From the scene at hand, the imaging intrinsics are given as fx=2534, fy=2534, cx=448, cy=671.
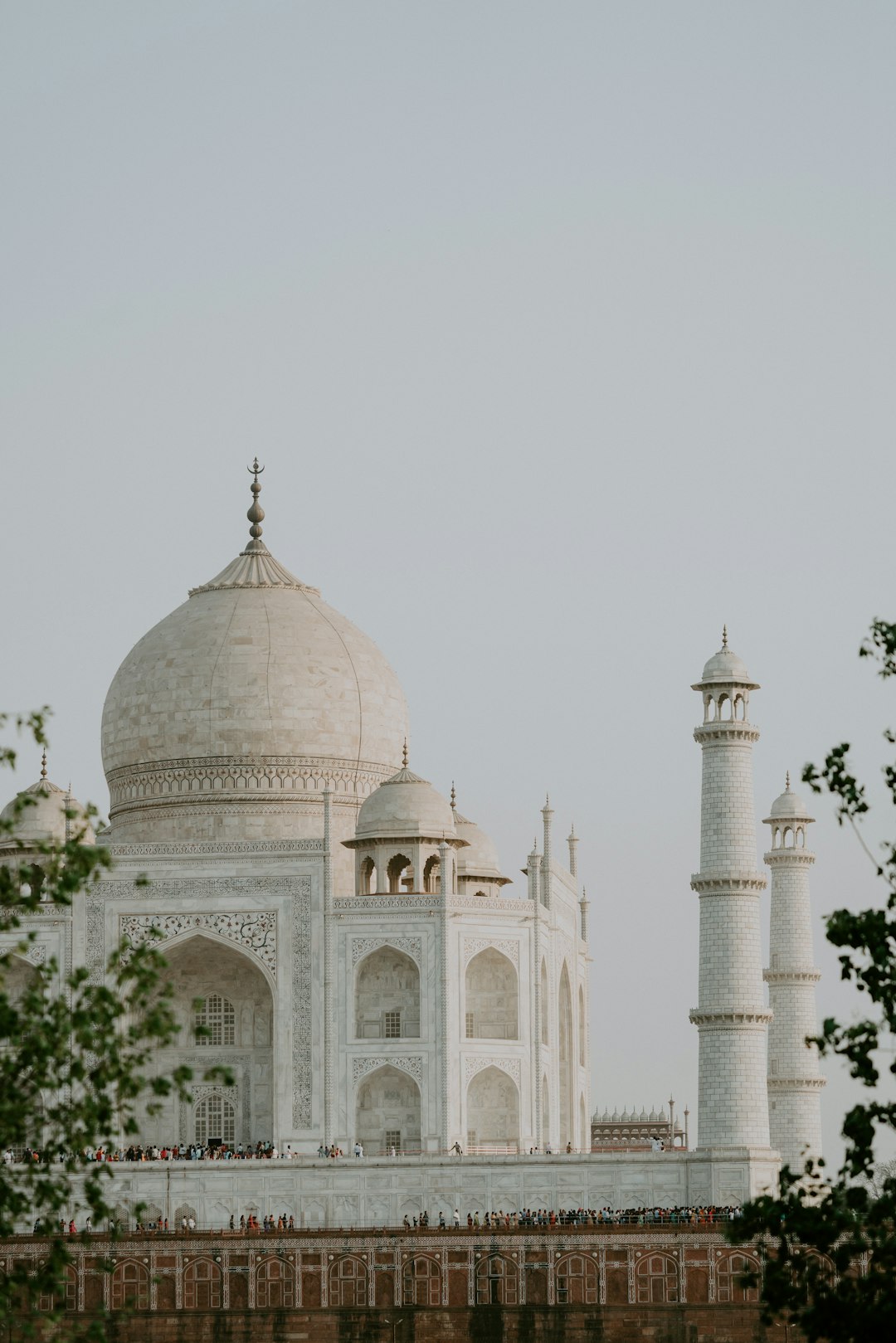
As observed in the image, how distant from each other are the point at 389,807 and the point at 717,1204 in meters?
8.18

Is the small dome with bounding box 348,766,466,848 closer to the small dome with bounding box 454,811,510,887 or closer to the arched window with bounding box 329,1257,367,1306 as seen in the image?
the small dome with bounding box 454,811,510,887

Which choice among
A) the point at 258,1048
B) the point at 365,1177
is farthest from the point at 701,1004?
the point at 258,1048

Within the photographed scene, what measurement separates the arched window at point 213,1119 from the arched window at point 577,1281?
772 centimetres

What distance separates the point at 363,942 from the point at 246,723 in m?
5.40

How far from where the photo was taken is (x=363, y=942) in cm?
3597

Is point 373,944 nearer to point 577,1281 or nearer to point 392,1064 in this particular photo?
point 392,1064

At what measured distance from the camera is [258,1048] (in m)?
37.0

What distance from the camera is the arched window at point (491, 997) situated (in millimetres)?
36500

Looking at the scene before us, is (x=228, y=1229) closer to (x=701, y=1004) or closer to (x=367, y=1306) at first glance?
(x=367, y=1306)

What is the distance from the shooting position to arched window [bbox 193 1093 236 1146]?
121ft

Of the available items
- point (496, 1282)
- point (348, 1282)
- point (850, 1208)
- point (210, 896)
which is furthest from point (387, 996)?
point (850, 1208)

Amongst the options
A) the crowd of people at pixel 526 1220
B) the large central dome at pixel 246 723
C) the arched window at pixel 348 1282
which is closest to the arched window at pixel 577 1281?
the crowd of people at pixel 526 1220

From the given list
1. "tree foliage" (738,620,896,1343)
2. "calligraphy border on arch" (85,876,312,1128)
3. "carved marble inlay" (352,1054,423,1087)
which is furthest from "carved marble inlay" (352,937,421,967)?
"tree foliage" (738,620,896,1343)

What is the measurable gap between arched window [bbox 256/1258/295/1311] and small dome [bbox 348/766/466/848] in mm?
7840
